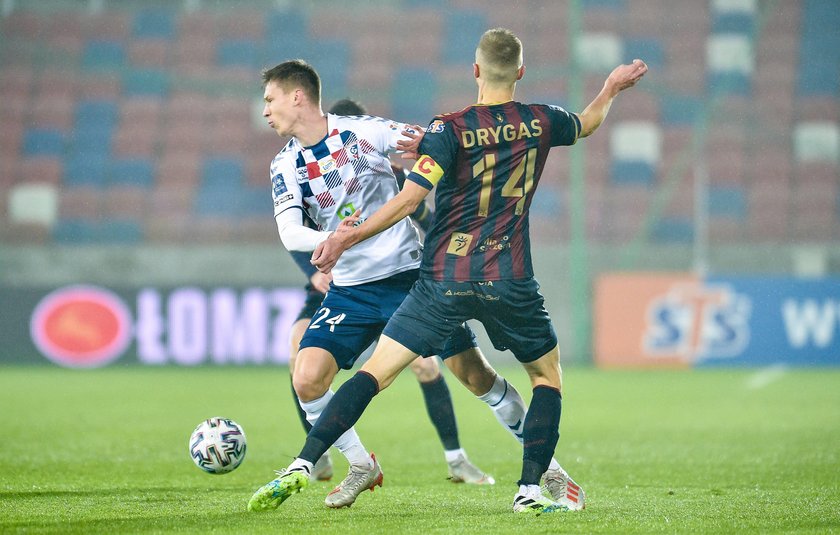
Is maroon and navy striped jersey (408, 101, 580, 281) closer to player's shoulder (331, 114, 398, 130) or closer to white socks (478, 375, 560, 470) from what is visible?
player's shoulder (331, 114, 398, 130)

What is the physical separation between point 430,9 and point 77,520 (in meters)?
15.6

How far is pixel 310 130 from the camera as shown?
16.9ft

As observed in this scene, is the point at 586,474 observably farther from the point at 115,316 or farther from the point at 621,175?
the point at 621,175

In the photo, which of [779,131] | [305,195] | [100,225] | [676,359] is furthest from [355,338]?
[779,131]

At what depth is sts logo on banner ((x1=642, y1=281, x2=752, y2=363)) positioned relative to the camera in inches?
592

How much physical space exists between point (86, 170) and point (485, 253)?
1460 centimetres

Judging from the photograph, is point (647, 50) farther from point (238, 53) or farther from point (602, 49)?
point (238, 53)

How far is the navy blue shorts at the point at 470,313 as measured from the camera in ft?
15.2

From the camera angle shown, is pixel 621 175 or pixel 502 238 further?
pixel 621 175

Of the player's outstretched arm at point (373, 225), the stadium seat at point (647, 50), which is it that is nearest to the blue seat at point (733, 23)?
the stadium seat at point (647, 50)

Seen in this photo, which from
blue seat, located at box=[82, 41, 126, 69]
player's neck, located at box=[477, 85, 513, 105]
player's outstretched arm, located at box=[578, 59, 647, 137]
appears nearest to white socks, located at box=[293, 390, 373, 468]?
player's neck, located at box=[477, 85, 513, 105]

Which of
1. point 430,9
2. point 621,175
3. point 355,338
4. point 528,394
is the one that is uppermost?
point 430,9

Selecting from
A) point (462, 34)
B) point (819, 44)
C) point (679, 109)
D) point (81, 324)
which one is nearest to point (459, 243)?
point (81, 324)

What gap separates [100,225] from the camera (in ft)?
57.2
